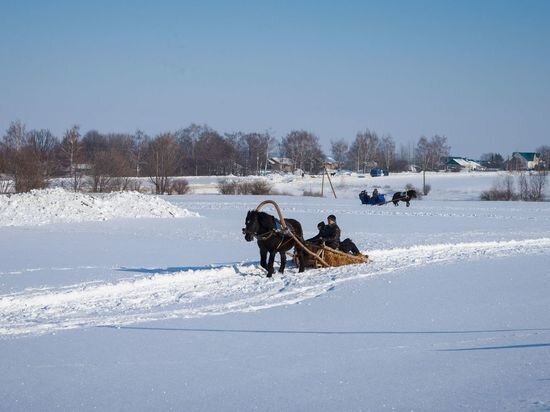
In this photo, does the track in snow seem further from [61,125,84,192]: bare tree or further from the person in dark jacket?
[61,125,84,192]: bare tree

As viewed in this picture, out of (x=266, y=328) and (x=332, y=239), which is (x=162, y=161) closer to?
(x=332, y=239)

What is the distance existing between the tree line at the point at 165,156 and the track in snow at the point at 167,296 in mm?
35011

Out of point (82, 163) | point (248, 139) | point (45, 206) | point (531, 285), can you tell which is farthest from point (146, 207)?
point (248, 139)

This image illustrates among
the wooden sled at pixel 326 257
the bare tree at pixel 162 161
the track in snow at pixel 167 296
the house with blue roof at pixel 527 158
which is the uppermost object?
the house with blue roof at pixel 527 158

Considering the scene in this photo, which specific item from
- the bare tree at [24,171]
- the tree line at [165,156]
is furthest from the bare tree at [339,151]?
the bare tree at [24,171]

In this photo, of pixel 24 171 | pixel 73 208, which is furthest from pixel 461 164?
pixel 73 208

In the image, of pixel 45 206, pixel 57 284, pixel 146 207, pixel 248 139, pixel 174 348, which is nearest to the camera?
pixel 174 348

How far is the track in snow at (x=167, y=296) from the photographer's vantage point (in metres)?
10.2

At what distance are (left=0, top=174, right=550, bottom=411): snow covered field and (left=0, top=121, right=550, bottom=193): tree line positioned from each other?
3163 cm

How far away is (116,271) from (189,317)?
16.8 ft

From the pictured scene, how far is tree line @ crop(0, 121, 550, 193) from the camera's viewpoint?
51250 millimetres

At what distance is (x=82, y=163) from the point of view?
66062mm

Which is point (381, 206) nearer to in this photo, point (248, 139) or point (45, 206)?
point (45, 206)

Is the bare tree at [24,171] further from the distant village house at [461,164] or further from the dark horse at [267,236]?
the distant village house at [461,164]
